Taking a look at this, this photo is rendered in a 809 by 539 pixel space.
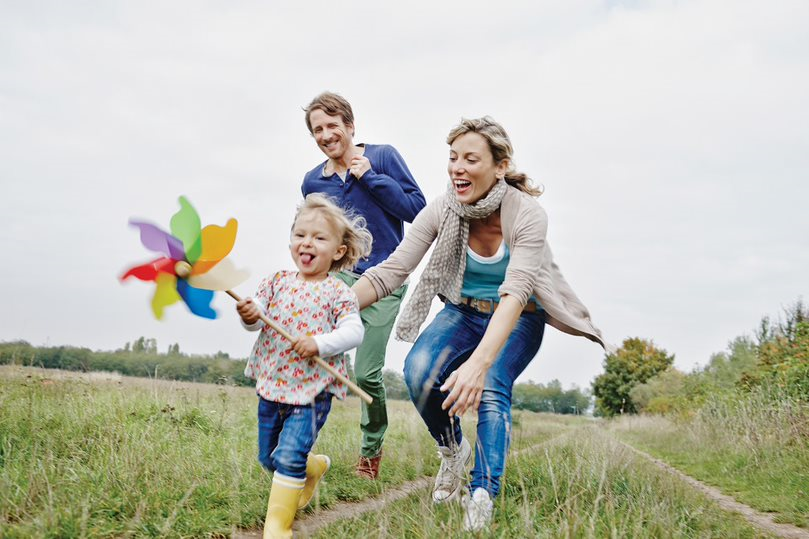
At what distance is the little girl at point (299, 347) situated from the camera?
3.20 meters

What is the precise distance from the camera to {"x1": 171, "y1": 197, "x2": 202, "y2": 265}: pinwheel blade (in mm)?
3146

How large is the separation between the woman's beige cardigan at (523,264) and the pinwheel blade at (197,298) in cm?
106

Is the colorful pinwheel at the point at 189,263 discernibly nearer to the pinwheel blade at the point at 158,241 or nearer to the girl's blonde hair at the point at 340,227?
the pinwheel blade at the point at 158,241

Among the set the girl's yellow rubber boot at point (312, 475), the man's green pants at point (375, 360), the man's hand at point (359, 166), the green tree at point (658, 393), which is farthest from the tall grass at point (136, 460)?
the green tree at point (658, 393)

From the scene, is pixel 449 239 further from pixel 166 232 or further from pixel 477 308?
pixel 166 232

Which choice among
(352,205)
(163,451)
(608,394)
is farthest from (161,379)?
(608,394)

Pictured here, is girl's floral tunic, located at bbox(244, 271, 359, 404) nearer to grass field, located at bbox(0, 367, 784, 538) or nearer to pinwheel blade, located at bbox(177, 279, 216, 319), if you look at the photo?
pinwheel blade, located at bbox(177, 279, 216, 319)

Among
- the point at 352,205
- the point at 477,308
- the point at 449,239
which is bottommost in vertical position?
the point at 477,308

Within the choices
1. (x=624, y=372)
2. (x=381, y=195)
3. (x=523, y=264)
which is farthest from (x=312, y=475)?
(x=624, y=372)

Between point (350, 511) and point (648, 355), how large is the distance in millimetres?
45945

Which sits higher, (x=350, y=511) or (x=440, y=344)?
(x=440, y=344)

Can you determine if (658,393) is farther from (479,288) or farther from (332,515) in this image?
(332,515)

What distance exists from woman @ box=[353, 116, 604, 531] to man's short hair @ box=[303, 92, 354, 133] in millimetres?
1023

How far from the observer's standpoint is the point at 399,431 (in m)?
9.41
